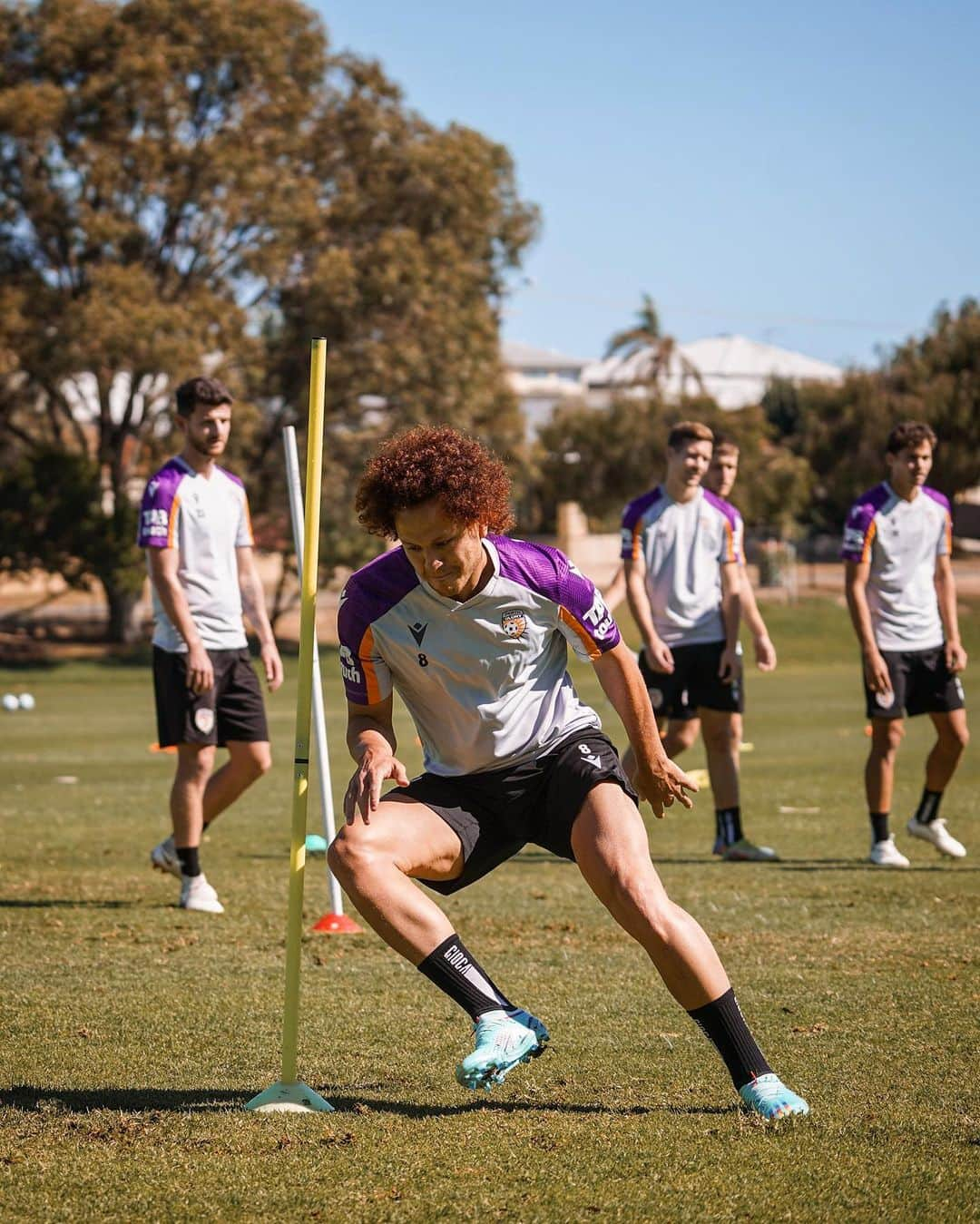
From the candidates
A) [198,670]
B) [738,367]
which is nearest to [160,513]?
[198,670]

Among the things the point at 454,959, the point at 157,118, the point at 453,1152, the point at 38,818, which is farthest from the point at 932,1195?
the point at 157,118

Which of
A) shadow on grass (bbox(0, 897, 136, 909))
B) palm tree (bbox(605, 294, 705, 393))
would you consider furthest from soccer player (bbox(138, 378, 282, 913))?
palm tree (bbox(605, 294, 705, 393))

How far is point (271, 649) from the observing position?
880 cm

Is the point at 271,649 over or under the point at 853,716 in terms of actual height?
over

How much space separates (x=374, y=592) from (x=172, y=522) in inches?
149

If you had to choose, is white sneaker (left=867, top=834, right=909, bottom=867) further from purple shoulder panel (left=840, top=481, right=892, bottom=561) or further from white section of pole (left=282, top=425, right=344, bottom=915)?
white section of pole (left=282, top=425, right=344, bottom=915)

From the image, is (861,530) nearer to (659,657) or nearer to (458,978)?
(659,657)

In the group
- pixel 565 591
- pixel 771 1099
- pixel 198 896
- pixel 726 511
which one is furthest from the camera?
pixel 726 511

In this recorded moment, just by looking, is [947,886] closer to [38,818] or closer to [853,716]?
[38,818]

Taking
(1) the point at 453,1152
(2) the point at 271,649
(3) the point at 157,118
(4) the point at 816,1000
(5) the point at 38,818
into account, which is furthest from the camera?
(3) the point at 157,118

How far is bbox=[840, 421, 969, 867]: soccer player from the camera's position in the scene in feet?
33.3

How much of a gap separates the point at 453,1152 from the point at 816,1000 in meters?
2.48

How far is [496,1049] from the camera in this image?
473cm

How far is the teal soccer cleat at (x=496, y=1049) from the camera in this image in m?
4.67
